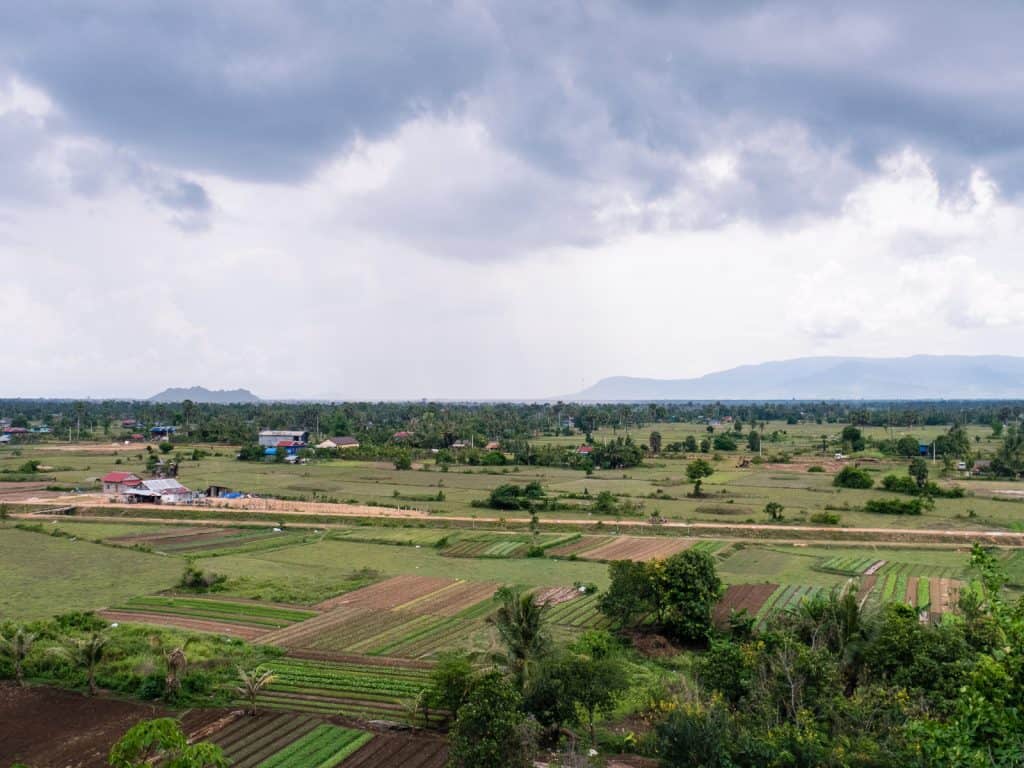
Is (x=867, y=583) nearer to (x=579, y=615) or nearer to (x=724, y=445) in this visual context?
(x=579, y=615)

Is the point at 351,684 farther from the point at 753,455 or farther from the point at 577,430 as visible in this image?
the point at 577,430

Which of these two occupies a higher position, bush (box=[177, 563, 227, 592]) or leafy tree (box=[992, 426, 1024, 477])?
leafy tree (box=[992, 426, 1024, 477])

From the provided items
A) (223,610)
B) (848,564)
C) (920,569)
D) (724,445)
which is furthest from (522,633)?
(724,445)

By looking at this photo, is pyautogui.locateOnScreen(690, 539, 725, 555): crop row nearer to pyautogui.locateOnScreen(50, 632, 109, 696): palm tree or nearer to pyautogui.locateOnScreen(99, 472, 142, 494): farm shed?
pyautogui.locateOnScreen(50, 632, 109, 696): palm tree

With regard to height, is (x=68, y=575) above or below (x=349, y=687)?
above

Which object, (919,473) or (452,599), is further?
(919,473)

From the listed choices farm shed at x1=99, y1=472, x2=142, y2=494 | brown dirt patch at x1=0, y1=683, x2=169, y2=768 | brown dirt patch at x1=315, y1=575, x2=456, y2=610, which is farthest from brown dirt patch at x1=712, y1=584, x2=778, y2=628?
farm shed at x1=99, y1=472, x2=142, y2=494
